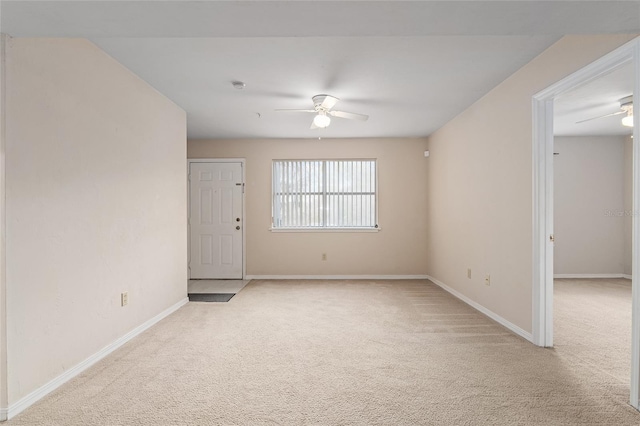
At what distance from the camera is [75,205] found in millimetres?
2451

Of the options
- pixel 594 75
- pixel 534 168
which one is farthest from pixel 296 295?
pixel 594 75

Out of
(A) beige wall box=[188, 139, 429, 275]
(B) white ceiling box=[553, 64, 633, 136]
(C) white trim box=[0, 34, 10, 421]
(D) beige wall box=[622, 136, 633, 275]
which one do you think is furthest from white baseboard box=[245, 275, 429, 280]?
(C) white trim box=[0, 34, 10, 421]

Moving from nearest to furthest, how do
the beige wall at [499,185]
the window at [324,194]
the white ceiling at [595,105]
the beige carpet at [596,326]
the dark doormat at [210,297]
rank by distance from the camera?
1. the beige carpet at [596,326]
2. the beige wall at [499,185]
3. the white ceiling at [595,105]
4. the dark doormat at [210,297]
5. the window at [324,194]

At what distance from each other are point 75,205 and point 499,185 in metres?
3.58

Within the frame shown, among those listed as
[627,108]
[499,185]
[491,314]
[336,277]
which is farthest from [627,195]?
[336,277]

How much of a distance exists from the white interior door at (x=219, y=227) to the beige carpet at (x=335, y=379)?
231 centimetres

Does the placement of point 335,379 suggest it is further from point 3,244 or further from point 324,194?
point 324,194

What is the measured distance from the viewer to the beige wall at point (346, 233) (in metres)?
6.00

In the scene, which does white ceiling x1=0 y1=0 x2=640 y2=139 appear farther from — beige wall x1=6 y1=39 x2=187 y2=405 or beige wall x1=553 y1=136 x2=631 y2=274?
beige wall x1=553 y1=136 x2=631 y2=274

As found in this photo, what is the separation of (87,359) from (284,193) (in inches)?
156

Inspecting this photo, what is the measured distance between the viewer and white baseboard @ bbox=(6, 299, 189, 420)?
196 centimetres

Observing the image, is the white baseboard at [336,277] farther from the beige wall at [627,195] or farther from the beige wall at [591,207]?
the beige wall at [627,195]

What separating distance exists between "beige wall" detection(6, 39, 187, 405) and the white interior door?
7.41ft

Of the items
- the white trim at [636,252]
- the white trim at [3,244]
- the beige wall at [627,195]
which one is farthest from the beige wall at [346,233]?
the white trim at [3,244]
